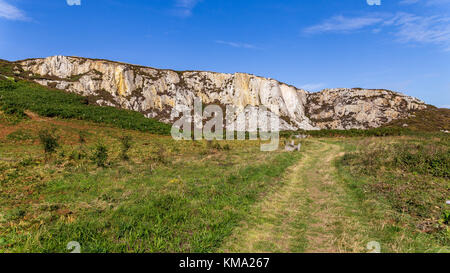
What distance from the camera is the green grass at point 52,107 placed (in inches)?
1276

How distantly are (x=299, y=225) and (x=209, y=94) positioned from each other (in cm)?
10739

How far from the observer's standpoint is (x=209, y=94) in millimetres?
110500

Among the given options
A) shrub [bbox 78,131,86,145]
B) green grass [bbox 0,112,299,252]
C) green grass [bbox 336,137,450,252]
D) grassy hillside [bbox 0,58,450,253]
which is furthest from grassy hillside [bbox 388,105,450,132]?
shrub [bbox 78,131,86,145]

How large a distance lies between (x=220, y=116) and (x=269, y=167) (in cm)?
8906

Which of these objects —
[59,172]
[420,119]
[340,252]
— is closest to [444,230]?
[340,252]

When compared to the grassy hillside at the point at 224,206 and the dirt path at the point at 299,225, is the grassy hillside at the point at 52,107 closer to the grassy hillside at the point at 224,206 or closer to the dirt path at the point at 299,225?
the grassy hillside at the point at 224,206

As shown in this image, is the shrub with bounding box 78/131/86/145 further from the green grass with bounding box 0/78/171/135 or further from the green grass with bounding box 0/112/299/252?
the green grass with bounding box 0/112/299/252

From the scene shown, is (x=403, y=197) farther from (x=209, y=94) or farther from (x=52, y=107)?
(x=209, y=94)

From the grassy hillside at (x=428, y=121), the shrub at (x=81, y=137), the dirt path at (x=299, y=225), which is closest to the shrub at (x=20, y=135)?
the shrub at (x=81, y=137)

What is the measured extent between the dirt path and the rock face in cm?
8625

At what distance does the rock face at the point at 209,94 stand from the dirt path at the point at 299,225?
283 feet

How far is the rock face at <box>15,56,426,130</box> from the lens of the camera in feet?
288

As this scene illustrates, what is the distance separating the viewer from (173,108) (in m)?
96.6

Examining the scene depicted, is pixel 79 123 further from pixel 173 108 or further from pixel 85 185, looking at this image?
pixel 173 108
